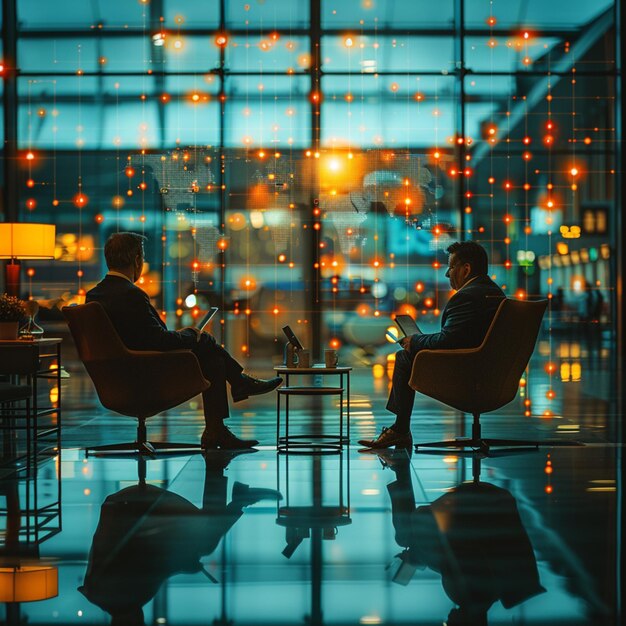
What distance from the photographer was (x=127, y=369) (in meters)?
4.71

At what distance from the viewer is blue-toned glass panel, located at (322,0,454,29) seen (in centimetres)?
1028

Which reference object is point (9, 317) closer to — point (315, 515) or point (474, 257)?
point (315, 515)

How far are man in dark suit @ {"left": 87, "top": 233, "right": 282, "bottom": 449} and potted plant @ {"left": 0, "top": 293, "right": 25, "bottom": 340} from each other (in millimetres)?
429

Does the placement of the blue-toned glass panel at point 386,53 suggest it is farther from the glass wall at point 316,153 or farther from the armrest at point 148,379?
the armrest at point 148,379

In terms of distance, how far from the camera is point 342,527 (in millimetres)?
3244

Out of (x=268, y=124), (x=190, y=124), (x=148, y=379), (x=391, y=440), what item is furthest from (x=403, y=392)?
(x=190, y=124)

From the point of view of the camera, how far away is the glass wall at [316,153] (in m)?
10.1

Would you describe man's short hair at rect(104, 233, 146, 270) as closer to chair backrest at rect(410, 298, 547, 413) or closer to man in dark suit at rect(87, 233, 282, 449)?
man in dark suit at rect(87, 233, 282, 449)

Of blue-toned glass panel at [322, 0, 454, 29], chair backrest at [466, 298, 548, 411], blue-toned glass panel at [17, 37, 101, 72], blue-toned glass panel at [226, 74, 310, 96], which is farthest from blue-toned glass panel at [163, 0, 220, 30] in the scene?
chair backrest at [466, 298, 548, 411]

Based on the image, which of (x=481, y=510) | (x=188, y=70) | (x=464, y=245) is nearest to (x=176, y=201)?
(x=188, y=70)

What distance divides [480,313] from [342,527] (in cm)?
198

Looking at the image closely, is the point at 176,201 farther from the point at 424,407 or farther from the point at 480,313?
the point at 480,313

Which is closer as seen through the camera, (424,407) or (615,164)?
(424,407)

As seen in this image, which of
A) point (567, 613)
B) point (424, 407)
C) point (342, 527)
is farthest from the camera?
point (424, 407)
